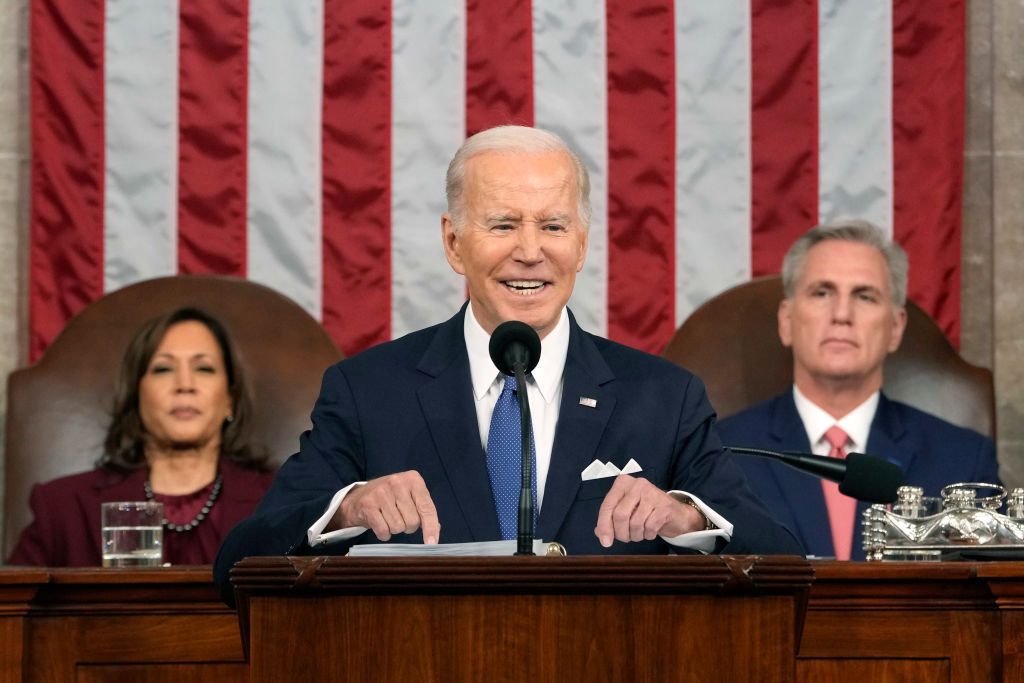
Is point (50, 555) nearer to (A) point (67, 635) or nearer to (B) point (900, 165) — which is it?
(A) point (67, 635)

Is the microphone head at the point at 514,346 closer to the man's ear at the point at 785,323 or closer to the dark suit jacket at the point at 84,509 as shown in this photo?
the dark suit jacket at the point at 84,509

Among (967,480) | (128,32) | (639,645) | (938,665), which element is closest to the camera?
(639,645)

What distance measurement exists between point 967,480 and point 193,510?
2.05m

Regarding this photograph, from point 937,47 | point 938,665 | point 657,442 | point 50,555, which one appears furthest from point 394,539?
point 937,47

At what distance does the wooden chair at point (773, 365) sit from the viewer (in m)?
4.30

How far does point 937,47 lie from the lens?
4711 mm

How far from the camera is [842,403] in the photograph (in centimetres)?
411

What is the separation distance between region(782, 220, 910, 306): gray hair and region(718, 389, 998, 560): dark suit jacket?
1.02ft

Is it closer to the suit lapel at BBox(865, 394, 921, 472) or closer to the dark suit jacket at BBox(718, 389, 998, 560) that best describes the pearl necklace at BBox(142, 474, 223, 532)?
the dark suit jacket at BBox(718, 389, 998, 560)

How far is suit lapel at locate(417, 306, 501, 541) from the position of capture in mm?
2561

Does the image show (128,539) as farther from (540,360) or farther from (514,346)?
(514,346)

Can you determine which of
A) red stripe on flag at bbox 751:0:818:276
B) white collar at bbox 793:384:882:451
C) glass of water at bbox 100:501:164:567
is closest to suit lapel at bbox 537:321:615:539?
glass of water at bbox 100:501:164:567

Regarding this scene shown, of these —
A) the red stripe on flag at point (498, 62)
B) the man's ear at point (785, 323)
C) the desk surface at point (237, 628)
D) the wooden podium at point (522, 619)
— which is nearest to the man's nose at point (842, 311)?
the man's ear at point (785, 323)

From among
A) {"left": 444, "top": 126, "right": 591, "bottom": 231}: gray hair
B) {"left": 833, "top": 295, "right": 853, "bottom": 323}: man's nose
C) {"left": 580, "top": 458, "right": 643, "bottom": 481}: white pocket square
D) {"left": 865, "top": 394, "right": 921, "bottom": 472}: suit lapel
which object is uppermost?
{"left": 444, "top": 126, "right": 591, "bottom": 231}: gray hair
